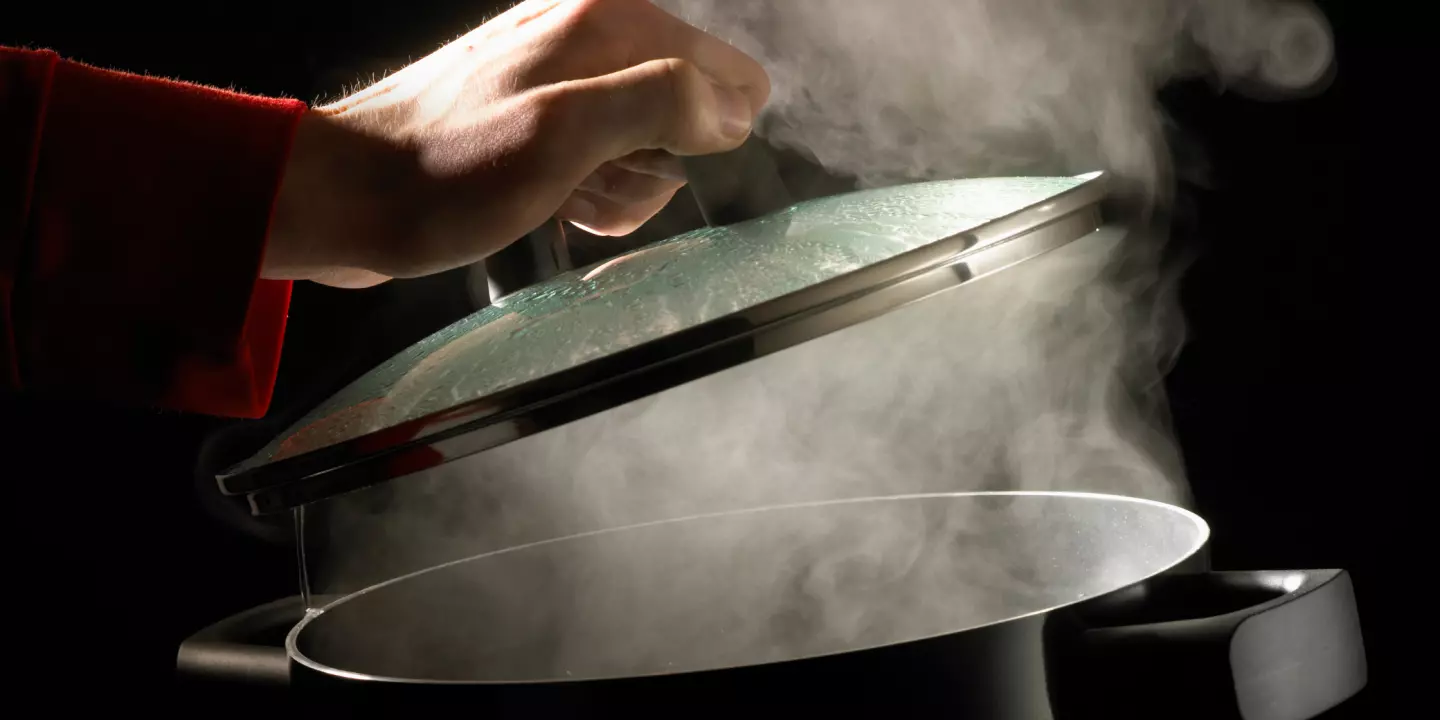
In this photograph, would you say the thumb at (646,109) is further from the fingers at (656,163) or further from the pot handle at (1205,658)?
the pot handle at (1205,658)

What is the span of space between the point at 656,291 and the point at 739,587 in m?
0.48

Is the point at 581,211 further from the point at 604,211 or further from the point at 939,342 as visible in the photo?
the point at 939,342

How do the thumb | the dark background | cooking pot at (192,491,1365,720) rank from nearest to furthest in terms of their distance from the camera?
cooking pot at (192,491,1365,720)
the thumb
the dark background

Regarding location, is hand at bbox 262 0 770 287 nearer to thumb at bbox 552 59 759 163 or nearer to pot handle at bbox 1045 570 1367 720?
thumb at bbox 552 59 759 163

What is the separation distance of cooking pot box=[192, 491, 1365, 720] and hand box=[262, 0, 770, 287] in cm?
22

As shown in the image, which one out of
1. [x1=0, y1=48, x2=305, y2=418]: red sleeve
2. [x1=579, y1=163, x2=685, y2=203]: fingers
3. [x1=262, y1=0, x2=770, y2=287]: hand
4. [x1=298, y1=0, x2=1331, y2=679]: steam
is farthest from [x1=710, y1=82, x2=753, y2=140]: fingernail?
[x1=298, y1=0, x2=1331, y2=679]: steam

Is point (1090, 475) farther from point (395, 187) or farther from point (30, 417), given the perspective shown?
point (30, 417)

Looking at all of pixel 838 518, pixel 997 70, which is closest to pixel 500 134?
pixel 838 518

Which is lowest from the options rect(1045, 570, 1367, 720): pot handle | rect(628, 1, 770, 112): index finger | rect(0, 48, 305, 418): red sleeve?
rect(1045, 570, 1367, 720): pot handle

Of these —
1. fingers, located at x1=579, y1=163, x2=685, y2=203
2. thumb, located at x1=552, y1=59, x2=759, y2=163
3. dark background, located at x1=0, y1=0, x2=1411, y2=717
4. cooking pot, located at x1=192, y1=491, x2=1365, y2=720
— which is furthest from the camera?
dark background, located at x1=0, y1=0, x2=1411, y2=717

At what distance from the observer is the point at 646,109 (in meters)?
0.58

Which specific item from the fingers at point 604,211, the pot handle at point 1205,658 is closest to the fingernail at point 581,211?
the fingers at point 604,211

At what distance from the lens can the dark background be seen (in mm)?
996

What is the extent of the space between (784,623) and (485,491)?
49 cm
